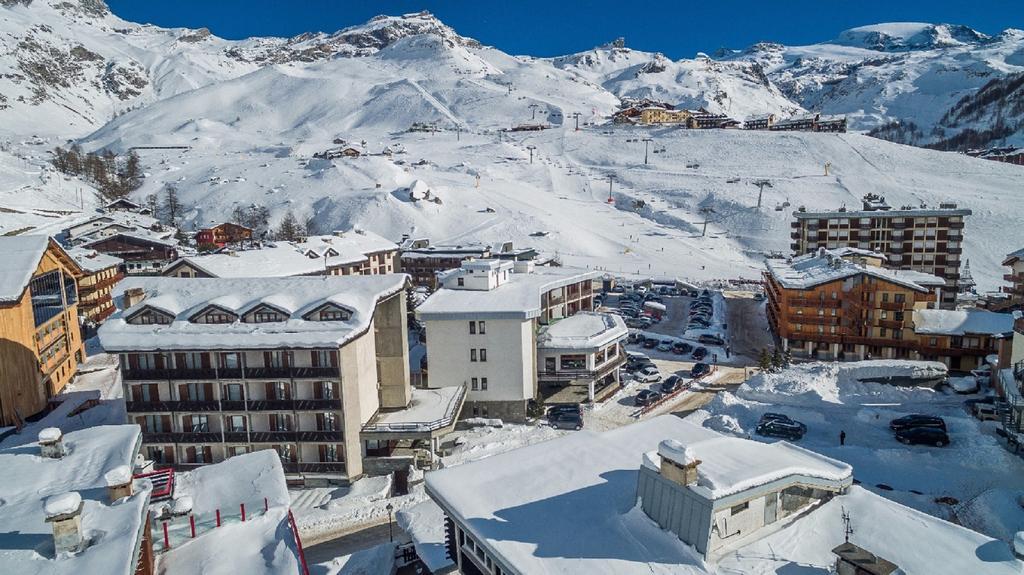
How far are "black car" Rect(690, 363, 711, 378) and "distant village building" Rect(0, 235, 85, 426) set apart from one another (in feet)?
146

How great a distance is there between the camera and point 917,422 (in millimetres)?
34344

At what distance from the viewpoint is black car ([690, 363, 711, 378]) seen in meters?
48.7

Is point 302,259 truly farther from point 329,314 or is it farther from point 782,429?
point 782,429

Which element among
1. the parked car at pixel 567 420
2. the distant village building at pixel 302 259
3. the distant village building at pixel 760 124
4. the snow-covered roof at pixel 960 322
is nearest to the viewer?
the parked car at pixel 567 420

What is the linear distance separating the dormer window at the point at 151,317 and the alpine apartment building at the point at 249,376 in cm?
5

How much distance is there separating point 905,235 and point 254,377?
71493 mm

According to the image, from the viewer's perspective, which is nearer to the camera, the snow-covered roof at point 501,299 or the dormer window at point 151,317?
the dormer window at point 151,317

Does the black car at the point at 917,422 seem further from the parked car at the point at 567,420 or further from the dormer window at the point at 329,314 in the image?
the dormer window at the point at 329,314

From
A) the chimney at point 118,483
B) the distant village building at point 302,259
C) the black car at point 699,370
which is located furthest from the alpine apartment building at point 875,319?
the chimney at point 118,483

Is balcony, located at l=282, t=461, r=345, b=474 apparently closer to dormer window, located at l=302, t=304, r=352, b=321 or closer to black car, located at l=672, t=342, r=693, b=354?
dormer window, located at l=302, t=304, r=352, b=321

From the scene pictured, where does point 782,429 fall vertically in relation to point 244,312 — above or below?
below

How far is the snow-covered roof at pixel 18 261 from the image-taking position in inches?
1521

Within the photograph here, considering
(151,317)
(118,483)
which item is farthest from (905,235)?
(118,483)

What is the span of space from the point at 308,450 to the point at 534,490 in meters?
17.6
